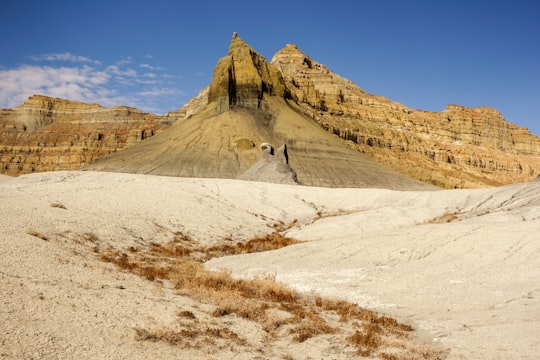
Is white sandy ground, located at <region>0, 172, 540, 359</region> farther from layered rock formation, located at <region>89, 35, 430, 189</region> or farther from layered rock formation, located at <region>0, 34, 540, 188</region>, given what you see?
layered rock formation, located at <region>0, 34, 540, 188</region>

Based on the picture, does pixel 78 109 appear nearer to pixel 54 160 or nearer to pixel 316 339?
pixel 54 160

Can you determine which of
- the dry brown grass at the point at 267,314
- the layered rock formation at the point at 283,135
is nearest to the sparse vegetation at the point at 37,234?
the dry brown grass at the point at 267,314

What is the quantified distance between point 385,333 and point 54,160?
6855 inches

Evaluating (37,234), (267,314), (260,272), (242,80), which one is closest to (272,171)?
(260,272)

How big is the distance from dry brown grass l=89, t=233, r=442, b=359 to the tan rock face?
118 meters

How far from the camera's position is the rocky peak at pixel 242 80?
4688 inches

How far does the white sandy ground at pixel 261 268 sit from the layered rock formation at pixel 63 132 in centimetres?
14432

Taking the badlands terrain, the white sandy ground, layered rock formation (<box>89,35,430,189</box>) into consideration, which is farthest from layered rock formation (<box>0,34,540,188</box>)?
the white sandy ground

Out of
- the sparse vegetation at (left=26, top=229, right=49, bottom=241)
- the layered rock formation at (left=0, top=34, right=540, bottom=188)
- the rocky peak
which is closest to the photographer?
the sparse vegetation at (left=26, top=229, right=49, bottom=241)

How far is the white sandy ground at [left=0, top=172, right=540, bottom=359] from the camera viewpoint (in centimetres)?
829

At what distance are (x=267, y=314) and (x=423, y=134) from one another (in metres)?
160

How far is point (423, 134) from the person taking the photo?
158m

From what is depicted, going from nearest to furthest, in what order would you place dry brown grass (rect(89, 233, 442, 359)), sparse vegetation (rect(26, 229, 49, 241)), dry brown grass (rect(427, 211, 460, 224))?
dry brown grass (rect(89, 233, 442, 359))
sparse vegetation (rect(26, 229, 49, 241))
dry brown grass (rect(427, 211, 460, 224))

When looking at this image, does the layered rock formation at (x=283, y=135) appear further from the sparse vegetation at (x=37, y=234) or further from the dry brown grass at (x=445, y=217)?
the sparse vegetation at (x=37, y=234)
